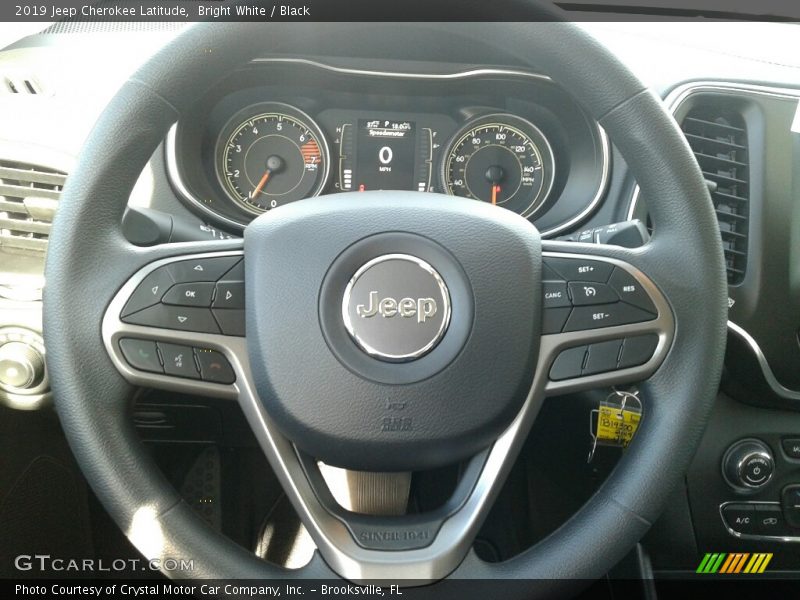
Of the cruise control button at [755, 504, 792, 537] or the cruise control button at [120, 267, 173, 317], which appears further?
the cruise control button at [755, 504, 792, 537]

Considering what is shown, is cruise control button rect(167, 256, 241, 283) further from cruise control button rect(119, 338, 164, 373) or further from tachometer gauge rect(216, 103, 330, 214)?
tachometer gauge rect(216, 103, 330, 214)

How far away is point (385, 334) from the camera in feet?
3.26

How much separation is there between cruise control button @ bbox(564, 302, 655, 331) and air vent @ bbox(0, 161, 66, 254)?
0.94m

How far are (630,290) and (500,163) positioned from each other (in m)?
0.85

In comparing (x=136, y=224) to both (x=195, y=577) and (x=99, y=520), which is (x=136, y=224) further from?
(x=99, y=520)

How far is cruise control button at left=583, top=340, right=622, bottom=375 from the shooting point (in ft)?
3.45

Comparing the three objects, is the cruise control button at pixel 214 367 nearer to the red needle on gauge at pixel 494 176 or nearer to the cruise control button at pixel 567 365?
the cruise control button at pixel 567 365

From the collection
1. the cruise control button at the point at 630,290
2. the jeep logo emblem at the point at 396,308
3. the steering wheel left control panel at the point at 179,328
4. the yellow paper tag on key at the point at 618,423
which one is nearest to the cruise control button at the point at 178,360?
the steering wheel left control panel at the point at 179,328

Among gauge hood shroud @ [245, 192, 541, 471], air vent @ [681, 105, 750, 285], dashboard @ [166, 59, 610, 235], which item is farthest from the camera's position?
dashboard @ [166, 59, 610, 235]

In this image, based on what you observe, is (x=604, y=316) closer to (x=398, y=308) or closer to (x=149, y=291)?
(x=398, y=308)

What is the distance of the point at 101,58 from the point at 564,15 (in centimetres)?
93

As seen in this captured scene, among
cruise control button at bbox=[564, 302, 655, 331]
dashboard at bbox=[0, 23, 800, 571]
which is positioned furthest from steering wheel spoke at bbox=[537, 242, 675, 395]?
dashboard at bbox=[0, 23, 800, 571]

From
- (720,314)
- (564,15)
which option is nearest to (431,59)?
(564,15)

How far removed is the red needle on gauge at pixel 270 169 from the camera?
178cm
